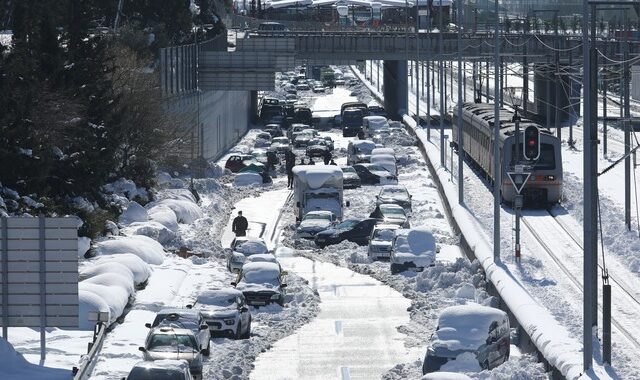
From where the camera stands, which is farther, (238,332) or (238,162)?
(238,162)

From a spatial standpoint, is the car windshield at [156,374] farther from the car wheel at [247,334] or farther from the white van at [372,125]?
the white van at [372,125]

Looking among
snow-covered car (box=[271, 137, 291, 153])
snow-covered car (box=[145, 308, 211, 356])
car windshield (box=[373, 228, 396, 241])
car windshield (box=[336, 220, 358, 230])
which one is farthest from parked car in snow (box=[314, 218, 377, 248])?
snow-covered car (box=[271, 137, 291, 153])

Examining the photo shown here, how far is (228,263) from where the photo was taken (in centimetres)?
4562

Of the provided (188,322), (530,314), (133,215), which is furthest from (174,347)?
(133,215)

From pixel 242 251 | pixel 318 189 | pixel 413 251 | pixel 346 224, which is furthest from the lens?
pixel 318 189

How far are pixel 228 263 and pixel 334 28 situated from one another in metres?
105

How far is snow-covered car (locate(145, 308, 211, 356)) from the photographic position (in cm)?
3145

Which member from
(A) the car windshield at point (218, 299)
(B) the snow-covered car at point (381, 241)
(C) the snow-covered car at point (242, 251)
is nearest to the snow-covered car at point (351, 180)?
(B) the snow-covered car at point (381, 241)

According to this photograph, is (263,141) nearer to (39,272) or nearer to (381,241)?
(381,241)

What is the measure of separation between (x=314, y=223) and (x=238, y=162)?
82.2ft

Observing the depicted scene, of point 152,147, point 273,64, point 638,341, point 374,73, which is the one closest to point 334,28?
point 374,73

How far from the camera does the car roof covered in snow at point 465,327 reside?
29.5 metres

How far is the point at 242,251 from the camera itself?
46.1 m

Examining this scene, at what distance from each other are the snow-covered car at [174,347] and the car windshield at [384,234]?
60.5 ft
